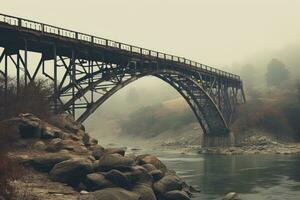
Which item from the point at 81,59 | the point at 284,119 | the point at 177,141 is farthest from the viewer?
the point at 177,141

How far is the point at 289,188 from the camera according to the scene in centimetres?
3241

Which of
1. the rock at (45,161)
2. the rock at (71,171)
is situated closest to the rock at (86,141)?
the rock at (45,161)

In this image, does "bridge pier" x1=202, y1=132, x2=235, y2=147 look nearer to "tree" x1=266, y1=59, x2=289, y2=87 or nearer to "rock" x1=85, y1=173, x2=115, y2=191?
"rock" x1=85, y1=173, x2=115, y2=191

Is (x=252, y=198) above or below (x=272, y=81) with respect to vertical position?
below

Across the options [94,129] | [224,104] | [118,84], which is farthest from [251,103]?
[94,129]

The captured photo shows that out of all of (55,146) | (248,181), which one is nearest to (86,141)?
(55,146)

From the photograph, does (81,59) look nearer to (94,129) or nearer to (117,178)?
(117,178)

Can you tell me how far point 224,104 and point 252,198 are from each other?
60.9m

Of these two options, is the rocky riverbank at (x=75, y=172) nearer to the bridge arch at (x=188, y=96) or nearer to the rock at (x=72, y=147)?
the rock at (x=72, y=147)

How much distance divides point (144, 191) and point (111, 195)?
3.34 m

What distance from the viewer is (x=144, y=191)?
22266 millimetres

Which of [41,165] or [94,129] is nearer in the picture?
[41,165]

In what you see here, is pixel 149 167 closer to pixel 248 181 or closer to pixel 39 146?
pixel 39 146

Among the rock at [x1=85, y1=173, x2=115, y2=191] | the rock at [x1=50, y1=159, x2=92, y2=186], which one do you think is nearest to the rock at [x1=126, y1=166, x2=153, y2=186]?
the rock at [x1=85, y1=173, x2=115, y2=191]
